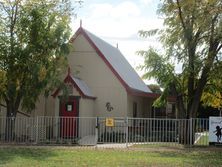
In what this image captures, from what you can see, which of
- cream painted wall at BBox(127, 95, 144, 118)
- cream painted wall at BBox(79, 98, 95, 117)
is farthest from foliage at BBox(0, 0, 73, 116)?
cream painted wall at BBox(127, 95, 144, 118)

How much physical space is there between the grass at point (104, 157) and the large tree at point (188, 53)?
4.58 m

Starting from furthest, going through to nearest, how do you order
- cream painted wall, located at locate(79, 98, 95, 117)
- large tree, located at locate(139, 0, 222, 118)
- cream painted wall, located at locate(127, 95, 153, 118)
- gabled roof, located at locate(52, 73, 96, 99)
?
cream painted wall, located at locate(127, 95, 153, 118), cream painted wall, located at locate(79, 98, 95, 117), gabled roof, located at locate(52, 73, 96, 99), large tree, located at locate(139, 0, 222, 118)

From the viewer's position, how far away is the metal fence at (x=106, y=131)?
1035 inches

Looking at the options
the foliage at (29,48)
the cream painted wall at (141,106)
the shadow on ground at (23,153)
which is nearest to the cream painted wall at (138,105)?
the cream painted wall at (141,106)

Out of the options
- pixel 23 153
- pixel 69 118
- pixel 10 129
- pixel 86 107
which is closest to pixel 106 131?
pixel 86 107

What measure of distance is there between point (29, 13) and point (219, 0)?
10284mm

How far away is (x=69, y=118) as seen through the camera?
90.6ft

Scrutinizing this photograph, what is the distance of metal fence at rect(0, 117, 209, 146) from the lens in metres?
26.3

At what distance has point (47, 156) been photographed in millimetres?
20203

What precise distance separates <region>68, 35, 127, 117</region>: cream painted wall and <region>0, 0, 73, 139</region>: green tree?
439 centimetres

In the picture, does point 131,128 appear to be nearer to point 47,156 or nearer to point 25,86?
point 25,86

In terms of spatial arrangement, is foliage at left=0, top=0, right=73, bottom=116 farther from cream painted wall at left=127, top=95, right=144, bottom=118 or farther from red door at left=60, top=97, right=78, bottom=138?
cream painted wall at left=127, top=95, right=144, bottom=118

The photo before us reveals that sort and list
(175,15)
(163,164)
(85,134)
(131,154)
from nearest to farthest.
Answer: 1. (163,164)
2. (131,154)
3. (175,15)
4. (85,134)

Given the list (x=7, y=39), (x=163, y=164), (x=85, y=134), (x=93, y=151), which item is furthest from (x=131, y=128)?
(x=163, y=164)
